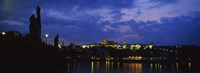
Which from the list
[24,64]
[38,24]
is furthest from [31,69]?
[38,24]

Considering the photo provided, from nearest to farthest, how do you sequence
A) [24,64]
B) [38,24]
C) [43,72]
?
[24,64]
[43,72]
[38,24]

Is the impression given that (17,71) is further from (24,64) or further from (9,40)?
(9,40)

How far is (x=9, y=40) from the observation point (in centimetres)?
4225

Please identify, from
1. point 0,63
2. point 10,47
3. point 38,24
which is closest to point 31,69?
point 10,47

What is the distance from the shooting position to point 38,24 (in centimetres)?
6219

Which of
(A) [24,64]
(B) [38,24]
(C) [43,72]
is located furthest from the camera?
(B) [38,24]

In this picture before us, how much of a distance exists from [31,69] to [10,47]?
5.16 metres

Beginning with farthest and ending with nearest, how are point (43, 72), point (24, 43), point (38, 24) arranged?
1. point (38, 24)
2. point (43, 72)
3. point (24, 43)

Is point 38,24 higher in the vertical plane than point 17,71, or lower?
higher

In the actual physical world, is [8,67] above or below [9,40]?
below

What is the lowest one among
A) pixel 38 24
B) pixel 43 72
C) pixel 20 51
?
pixel 43 72

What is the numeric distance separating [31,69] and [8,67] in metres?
6.91

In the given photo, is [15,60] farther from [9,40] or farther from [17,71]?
[9,40]

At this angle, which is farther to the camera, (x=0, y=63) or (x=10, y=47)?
(x=10, y=47)
